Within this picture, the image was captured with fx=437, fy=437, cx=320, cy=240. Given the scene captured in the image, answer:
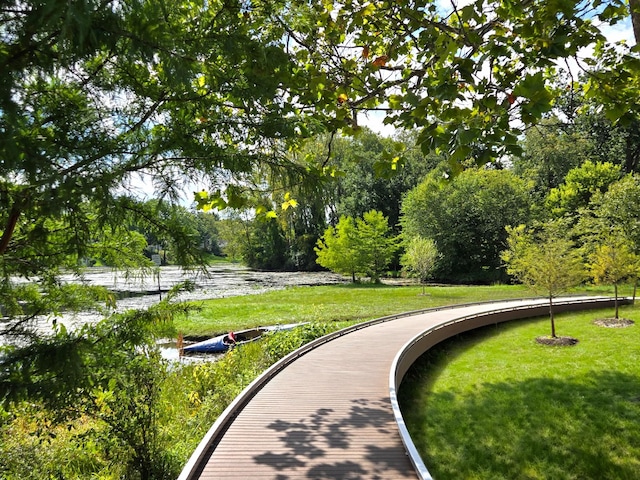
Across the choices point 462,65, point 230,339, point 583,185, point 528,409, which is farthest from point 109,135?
point 583,185

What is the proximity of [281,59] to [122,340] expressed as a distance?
8.89ft

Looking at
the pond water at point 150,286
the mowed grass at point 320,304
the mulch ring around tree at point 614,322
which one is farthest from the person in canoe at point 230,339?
the mulch ring around tree at point 614,322

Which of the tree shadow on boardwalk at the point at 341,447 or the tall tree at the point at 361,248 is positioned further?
the tall tree at the point at 361,248

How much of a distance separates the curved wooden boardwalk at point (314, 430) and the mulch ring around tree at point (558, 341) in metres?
7.18

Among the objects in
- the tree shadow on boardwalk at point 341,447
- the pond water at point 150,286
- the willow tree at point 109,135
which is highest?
the willow tree at point 109,135

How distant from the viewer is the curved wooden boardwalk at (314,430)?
498 cm

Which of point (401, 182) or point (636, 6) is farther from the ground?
point (401, 182)

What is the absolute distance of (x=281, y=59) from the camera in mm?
3148

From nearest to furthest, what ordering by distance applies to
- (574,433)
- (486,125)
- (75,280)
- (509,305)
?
(486,125) < (75,280) < (574,433) < (509,305)

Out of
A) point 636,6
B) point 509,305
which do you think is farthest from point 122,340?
point 509,305

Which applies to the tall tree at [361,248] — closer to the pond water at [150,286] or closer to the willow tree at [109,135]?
the pond water at [150,286]

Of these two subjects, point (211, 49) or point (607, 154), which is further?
point (607, 154)

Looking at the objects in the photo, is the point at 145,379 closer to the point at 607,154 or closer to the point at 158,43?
the point at 158,43

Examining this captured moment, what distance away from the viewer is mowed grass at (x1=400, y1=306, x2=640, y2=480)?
7.04 m
